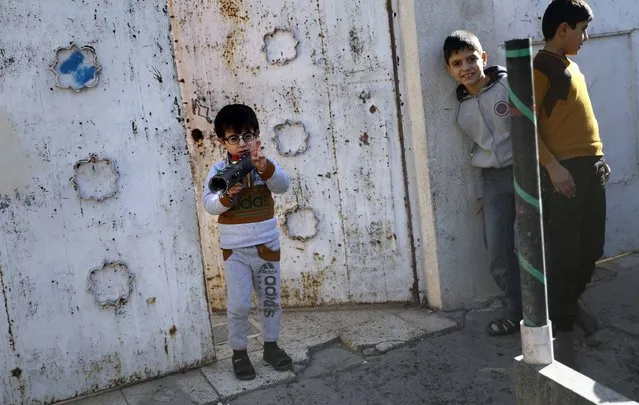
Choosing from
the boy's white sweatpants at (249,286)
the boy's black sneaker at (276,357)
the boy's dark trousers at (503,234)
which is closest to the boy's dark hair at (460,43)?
the boy's dark trousers at (503,234)

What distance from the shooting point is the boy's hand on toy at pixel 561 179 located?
3.59 m

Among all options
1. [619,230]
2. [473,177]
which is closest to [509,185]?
[473,177]

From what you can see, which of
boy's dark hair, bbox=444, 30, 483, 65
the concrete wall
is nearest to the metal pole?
boy's dark hair, bbox=444, 30, 483, 65

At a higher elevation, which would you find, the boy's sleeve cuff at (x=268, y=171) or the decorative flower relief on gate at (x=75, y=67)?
the decorative flower relief on gate at (x=75, y=67)

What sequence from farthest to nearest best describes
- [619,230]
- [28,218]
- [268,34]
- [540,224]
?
[619,230] → [268,34] → [28,218] → [540,224]

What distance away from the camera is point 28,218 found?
11.2 feet

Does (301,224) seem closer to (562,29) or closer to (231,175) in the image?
(231,175)

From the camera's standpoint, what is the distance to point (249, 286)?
3736 mm

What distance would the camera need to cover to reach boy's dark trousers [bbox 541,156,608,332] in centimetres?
363

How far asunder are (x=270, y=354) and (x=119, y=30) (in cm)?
184

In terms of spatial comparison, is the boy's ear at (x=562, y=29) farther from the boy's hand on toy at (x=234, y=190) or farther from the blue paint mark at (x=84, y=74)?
the blue paint mark at (x=84, y=74)

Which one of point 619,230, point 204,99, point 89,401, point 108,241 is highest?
point 204,99

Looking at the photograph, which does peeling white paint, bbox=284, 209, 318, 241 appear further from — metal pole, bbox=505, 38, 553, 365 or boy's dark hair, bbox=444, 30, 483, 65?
metal pole, bbox=505, 38, 553, 365

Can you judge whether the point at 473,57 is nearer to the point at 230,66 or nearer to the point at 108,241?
the point at 230,66
